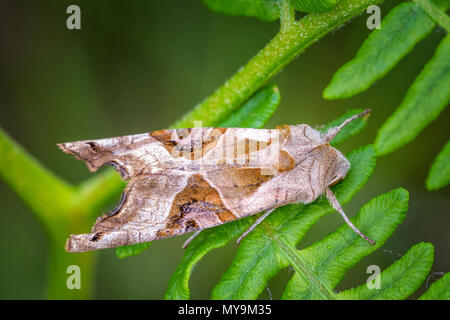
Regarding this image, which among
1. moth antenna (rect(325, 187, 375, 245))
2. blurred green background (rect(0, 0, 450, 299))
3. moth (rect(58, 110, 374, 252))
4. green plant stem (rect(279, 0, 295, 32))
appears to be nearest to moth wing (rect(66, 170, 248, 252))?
moth (rect(58, 110, 374, 252))

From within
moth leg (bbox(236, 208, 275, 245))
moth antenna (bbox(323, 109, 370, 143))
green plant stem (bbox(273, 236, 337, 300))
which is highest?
moth antenna (bbox(323, 109, 370, 143))

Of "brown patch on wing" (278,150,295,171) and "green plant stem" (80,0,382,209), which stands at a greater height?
"green plant stem" (80,0,382,209)

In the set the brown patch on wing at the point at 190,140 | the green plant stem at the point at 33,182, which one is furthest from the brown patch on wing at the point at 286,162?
the green plant stem at the point at 33,182

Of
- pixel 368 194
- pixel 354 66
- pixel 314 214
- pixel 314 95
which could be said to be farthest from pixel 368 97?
pixel 314 214

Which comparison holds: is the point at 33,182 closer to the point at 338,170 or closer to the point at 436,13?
the point at 338,170

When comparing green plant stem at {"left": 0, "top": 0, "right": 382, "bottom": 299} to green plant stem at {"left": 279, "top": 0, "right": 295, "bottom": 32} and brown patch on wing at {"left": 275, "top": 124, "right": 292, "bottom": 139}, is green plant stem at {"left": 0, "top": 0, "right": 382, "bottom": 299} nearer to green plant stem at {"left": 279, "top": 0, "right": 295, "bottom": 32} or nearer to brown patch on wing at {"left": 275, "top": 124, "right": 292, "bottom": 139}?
green plant stem at {"left": 279, "top": 0, "right": 295, "bottom": 32}

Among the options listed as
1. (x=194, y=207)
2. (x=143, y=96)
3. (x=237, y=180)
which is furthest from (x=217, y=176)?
(x=143, y=96)

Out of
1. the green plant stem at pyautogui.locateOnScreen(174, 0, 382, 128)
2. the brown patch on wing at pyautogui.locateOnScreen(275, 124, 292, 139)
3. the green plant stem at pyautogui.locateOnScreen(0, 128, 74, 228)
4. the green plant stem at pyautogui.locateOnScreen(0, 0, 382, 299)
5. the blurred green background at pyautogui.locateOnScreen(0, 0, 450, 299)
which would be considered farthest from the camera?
the blurred green background at pyautogui.locateOnScreen(0, 0, 450, 299)

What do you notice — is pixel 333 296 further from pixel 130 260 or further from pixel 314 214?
pixel 130 260
